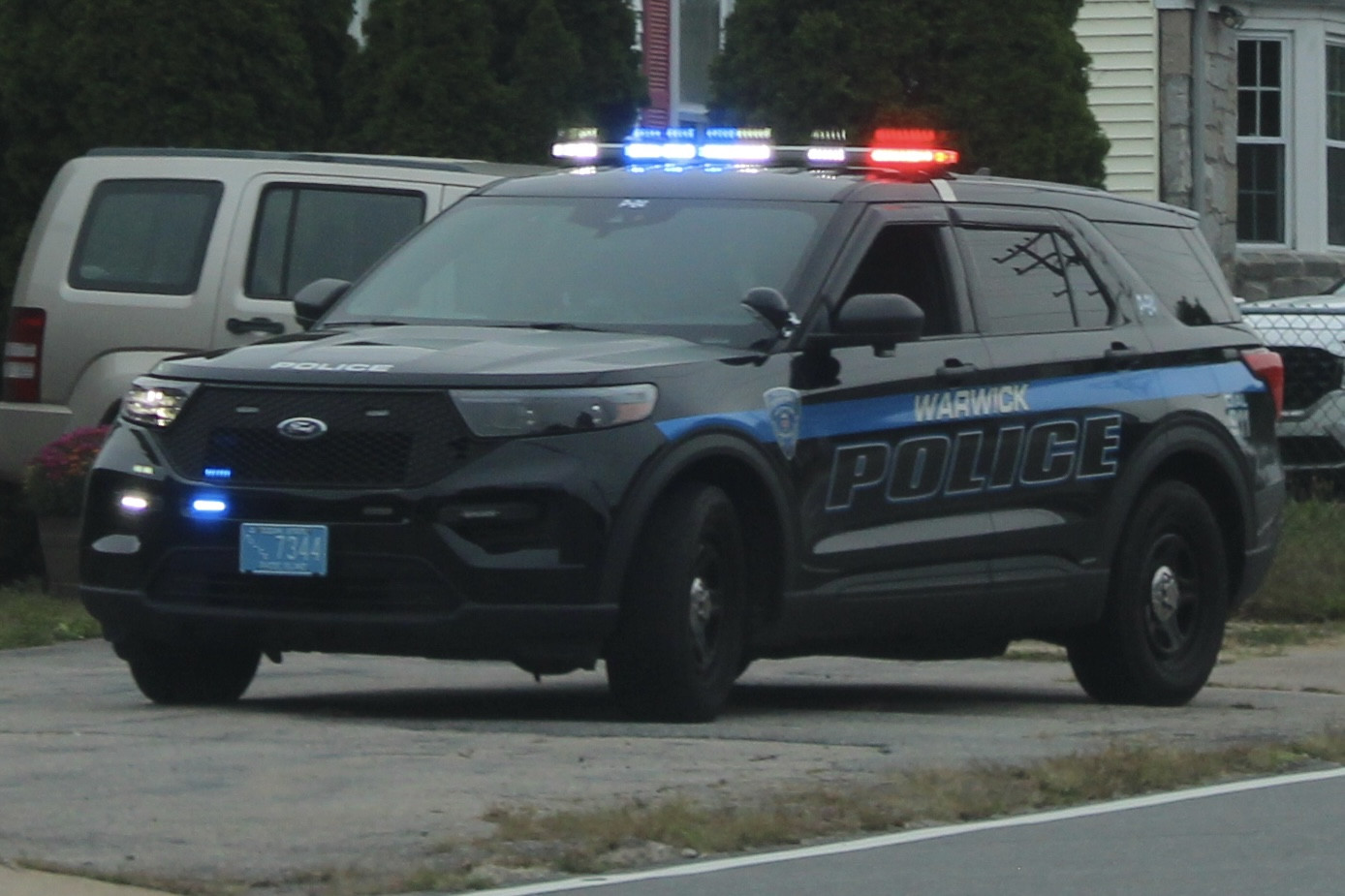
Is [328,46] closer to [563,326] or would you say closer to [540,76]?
[540,76]

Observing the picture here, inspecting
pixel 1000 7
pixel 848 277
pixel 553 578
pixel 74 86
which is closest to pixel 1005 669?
pixel 848 277

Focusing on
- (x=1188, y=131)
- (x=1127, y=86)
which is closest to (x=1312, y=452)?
(x=1188, y=131)

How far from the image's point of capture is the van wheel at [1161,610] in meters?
10.3

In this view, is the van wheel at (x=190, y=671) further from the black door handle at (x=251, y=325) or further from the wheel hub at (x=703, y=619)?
the black door handle at (x=251, y=325)

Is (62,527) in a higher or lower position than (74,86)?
lower

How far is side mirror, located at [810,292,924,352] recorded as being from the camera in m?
9.08

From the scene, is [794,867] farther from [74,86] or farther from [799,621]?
[74,86]

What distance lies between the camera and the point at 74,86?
1620 cm

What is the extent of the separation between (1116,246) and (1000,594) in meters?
1.61

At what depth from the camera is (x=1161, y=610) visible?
10508 mm

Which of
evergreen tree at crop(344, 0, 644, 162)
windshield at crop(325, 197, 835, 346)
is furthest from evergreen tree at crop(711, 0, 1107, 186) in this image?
windshield at crop(325, 197, 835, 346)

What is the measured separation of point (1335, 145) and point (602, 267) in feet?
63.5

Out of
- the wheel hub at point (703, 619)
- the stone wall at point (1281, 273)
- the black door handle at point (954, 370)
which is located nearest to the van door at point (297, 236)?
the black door handle at point (954, 370)

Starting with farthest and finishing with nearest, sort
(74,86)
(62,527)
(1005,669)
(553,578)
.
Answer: (74,86) → (62,527) → (1005,669) → (553,578)
